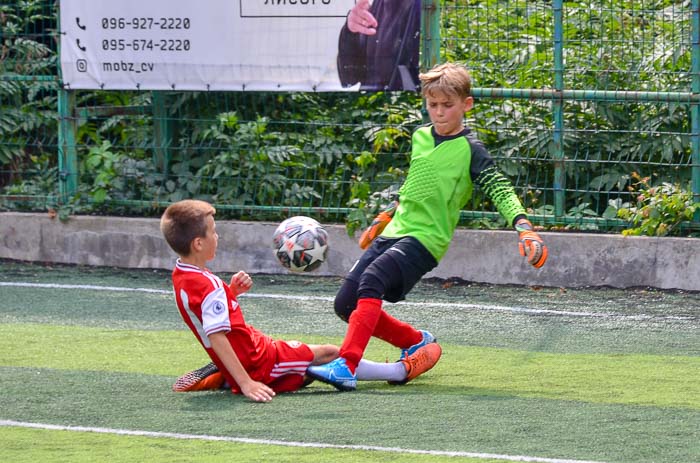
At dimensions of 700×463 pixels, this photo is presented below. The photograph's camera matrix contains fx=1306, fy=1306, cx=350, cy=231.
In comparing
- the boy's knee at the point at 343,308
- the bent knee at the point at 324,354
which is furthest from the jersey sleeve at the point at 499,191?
the bent knee at the point at 324,354

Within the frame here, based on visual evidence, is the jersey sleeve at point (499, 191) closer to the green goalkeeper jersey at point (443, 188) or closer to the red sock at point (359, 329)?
the green goalkeeper jersey at point (443, 188)

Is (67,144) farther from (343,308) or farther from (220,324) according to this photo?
(220,324)

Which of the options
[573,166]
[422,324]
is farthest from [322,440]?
[573,166]

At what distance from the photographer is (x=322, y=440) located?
482 cm

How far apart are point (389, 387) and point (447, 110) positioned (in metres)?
1.31

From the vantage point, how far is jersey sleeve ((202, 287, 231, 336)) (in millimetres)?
5559

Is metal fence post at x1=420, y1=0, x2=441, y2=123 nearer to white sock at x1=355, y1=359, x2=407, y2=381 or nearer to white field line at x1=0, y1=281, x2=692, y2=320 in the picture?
white field line at x1=0, y1=281, x2=692, y2=320

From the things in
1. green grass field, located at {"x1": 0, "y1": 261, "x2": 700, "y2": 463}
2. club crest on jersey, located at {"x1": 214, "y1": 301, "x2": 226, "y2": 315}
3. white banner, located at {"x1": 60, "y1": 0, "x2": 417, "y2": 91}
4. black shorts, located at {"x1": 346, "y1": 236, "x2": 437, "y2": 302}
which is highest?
white banner, located at {"x1": 60, "y1": 0, "x2": 417, "y2": 91}

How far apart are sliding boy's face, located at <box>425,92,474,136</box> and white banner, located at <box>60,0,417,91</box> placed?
3.52m

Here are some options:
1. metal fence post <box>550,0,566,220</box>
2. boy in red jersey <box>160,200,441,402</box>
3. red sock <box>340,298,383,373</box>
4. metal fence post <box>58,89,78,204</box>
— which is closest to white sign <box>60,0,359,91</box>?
metal fence post <box>58,89,78,204</box>

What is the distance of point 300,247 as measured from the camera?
644 cm

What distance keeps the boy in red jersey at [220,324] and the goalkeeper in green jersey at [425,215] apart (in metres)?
0.14

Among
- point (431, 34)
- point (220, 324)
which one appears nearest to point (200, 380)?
point (220, 324)

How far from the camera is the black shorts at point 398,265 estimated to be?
591cm
